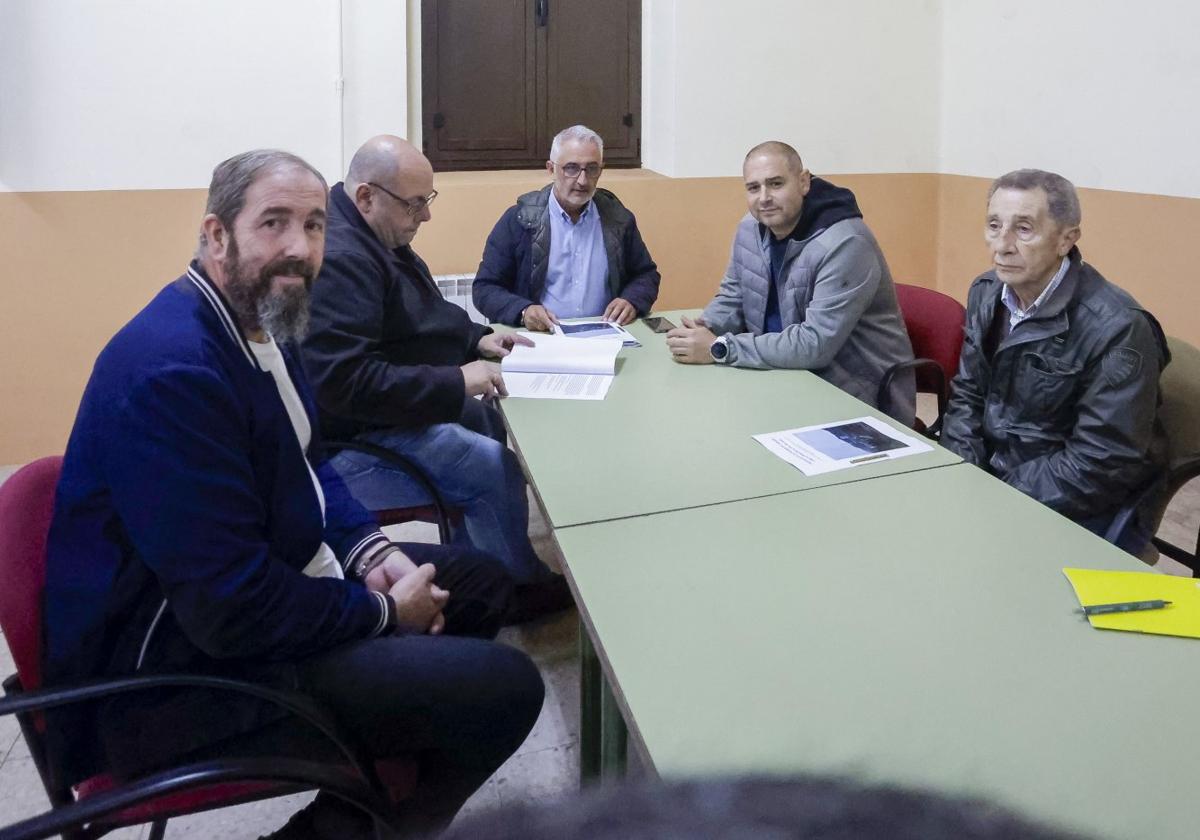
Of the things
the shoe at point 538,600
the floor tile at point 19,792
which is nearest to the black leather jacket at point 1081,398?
the shoe at point 538,600

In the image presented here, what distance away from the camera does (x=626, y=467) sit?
1.67 m

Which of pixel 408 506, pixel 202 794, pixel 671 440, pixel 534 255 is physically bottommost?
pixel 202 794

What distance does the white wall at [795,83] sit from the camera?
3840 mm

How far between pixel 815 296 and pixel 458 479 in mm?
1089

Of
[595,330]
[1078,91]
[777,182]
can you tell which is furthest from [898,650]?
[1078,91]

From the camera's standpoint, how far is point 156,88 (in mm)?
3299

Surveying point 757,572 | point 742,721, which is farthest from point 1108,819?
point 757,572

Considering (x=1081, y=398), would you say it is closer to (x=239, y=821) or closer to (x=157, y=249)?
(x=239, y=821)

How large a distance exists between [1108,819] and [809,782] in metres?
0.75

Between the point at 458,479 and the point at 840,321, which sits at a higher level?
the point at 840,321

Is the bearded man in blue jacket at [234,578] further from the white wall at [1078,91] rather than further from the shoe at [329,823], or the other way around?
the white wall at [1078,91]

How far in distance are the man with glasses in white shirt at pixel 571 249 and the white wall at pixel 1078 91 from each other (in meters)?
1.77

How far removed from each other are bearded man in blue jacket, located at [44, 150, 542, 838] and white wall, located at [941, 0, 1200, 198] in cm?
301

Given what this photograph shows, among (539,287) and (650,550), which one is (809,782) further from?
(539,287)
